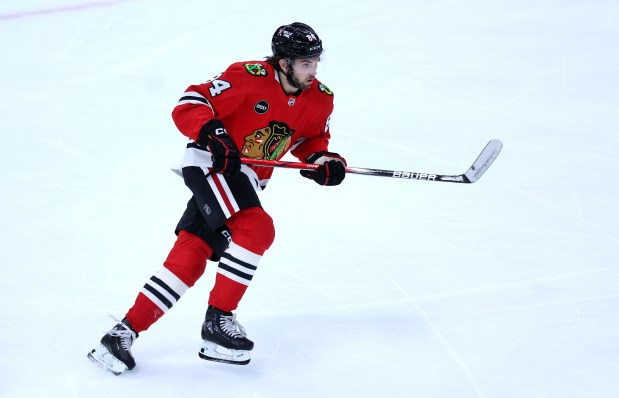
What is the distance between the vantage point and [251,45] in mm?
5582

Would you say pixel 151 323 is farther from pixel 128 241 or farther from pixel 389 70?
pixel 389 70

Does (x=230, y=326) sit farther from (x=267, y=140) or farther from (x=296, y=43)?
(x=296, y=43)

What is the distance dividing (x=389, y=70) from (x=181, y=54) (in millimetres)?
1229

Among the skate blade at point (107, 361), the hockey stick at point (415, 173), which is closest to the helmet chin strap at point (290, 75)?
the hockey stick at point (415, 173)

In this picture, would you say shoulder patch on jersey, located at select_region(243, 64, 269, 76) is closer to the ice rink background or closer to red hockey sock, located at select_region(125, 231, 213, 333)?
red hockey sock, located at select_region(125, 231, 213, 333)

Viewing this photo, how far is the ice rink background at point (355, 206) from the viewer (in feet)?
9.57

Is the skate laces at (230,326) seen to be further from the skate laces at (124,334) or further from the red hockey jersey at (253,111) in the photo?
the red hockey jersey at (253,111)

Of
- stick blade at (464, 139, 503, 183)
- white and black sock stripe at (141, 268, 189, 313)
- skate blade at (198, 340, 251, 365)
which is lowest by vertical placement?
skate blade at (198, 340, 251, 365)

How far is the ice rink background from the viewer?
2.92 metres

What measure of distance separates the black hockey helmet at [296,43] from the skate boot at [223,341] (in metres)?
0.83

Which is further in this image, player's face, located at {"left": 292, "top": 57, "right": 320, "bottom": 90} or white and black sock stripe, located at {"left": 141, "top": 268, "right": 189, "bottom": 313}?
player's face, located at {"left": 292, "top": 57, "right": 320, "bottom": 90}

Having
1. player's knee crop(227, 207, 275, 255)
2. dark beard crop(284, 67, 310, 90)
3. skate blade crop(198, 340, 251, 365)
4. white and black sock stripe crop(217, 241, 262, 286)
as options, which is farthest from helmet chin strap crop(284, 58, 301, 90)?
skate blade crop(198, 340, 251, 365)

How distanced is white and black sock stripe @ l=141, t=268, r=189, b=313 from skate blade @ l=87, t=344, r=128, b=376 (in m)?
0.20

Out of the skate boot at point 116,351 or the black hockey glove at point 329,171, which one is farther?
the black hockey glove at point 329,171
